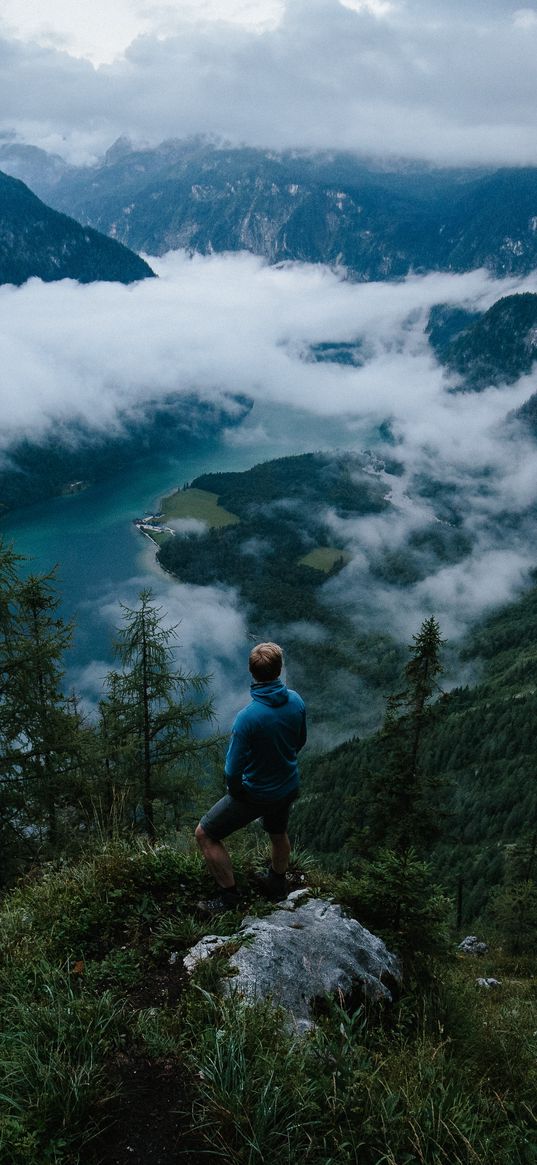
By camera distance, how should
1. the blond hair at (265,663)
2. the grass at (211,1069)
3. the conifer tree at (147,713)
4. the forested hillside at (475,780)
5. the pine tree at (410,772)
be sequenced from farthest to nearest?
the forested hillside at (475,780), the pine tree at (410,772), the conifer tree at (147,713), the blond hair at (265,663), the grass at (211,1069)

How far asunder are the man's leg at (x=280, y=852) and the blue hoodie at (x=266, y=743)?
63 cm

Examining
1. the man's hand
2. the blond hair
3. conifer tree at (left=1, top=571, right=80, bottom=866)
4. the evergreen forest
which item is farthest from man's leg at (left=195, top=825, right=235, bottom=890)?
conifer tree at (left=1, top=571, right=80, bottom=866)

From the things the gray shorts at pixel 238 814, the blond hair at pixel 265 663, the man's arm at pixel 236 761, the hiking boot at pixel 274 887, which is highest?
the blond hair at pixel 265 663

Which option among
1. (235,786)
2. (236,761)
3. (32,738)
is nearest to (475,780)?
(32,738)

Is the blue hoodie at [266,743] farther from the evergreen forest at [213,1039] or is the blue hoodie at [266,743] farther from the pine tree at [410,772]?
the pine tree at [410,772]

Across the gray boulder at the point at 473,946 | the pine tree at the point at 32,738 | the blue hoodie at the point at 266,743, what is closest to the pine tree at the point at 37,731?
the pine tree at the point at 32,738

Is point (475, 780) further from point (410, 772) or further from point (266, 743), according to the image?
point (266, 743)

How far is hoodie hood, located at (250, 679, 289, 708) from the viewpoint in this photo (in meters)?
5.64

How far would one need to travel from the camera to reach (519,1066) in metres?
4.97

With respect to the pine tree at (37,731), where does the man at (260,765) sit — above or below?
above

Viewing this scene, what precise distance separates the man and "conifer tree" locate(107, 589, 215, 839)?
848cm

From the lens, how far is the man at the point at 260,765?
5.63m

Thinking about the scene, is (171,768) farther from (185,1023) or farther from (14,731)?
(185,1023)

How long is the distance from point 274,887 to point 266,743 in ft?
6.13
